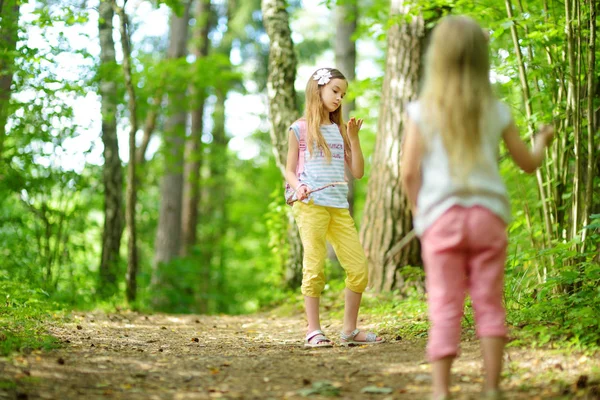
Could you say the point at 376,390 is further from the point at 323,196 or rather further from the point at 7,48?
the point at 7,48

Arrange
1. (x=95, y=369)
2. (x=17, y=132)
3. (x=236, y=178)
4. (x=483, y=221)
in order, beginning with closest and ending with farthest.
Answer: (x=483, y=221) → (x=95, y=369) → (x=17, y=132) → (x=236, y=178)

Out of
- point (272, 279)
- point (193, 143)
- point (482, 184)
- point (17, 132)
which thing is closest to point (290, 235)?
point (272, 279)

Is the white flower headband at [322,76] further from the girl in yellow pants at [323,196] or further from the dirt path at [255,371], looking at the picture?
the dirt path at [255,371]

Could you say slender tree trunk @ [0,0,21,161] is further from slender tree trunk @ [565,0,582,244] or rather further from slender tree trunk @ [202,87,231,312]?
slender tree trunk @ [202,87,231,312]

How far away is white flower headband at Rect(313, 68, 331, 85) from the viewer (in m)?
4.59

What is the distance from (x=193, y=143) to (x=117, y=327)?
396 inches

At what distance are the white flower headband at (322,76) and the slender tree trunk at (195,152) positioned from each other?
10198mm

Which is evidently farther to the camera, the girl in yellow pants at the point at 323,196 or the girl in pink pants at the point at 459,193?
the girl in yellow pants at the point at 323,196

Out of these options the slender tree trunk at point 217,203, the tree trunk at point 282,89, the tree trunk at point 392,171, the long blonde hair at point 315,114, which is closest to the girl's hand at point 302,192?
the long blonde hair at point 315,114

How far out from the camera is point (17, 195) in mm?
8523

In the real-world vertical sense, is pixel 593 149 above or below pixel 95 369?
above

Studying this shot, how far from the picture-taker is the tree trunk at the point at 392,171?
268 inches

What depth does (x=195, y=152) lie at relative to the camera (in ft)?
49.1

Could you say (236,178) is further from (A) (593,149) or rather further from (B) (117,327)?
(A) (593,149)
